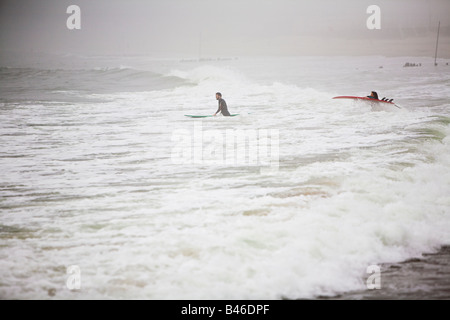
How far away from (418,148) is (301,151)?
9.02 feet

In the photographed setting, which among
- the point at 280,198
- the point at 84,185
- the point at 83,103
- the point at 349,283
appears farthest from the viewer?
the point at 83,103

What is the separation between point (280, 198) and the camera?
21.0ft

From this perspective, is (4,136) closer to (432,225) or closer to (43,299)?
(43,299)

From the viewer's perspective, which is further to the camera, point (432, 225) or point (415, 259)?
point (432, 225)

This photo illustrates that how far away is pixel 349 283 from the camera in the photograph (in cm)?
412

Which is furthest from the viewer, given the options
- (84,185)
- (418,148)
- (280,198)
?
(418,148)

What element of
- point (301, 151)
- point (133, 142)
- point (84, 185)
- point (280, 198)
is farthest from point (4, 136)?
point (280, 198)

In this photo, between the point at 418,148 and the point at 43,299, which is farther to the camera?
the point at 418,148
